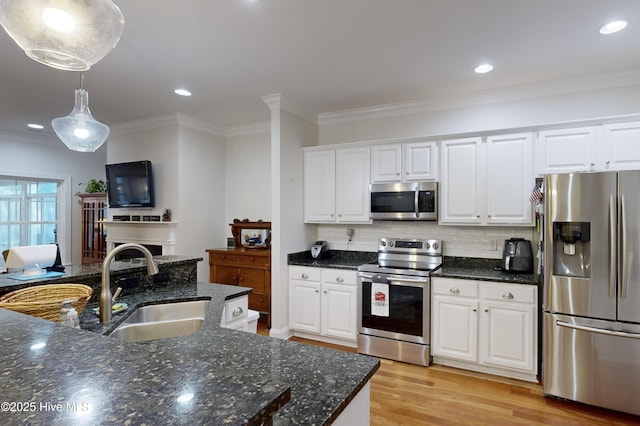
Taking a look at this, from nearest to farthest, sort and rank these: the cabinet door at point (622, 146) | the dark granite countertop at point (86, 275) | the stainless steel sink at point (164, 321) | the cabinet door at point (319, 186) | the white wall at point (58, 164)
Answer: the dark granite countertop at point (86, 275) < the stainless steel sink at point (164, 321) < the cabinet door at point (622, 146) < the cabinet door at point (319, 186) < the white wall at point (58, 164)

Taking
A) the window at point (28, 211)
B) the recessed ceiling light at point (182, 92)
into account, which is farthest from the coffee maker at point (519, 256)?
the window at point (28, 211)

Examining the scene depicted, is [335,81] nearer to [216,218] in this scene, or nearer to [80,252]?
[216,218]

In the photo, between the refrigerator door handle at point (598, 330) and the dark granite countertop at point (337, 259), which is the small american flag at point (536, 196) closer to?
the refrigerator door handle at point (598, 330)

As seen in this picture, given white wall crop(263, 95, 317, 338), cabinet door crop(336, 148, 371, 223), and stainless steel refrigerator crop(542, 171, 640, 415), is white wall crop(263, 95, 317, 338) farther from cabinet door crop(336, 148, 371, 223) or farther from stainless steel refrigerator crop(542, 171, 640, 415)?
stainless steel refrigerator crop(542, 171, 640, 415)

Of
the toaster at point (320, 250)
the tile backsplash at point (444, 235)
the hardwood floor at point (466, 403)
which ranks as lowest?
the hardwood floor at point (466, 403)

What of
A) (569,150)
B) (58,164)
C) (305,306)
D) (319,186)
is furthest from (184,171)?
(569,150)

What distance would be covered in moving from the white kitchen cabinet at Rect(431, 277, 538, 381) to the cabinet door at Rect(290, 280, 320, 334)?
123 cm

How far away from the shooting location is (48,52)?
1.35 meters

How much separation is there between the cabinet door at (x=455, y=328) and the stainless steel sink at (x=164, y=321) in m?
2.09

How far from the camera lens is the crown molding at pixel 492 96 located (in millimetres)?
3113

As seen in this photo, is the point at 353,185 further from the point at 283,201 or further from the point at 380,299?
the point at 380,299

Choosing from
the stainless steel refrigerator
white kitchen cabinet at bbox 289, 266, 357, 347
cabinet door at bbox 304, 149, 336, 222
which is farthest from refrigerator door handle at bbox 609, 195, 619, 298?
cabinet door at bbox 304, 149, 336, 222

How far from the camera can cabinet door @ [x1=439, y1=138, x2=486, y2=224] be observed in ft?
11.0

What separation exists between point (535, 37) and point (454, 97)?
1210mm
